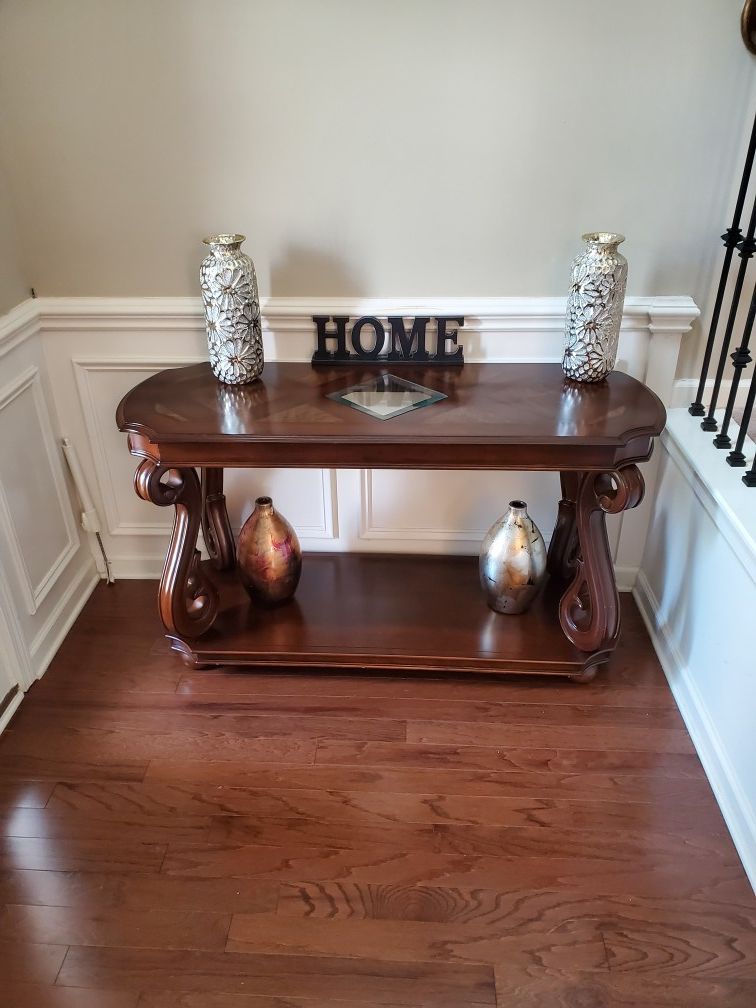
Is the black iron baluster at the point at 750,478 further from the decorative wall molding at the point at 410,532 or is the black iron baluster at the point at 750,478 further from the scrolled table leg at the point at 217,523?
the scrolled table leg at the point at 217,523

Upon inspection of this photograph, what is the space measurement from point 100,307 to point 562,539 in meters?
1.40

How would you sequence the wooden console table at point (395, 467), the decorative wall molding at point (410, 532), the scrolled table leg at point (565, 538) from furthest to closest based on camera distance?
the decorative wall molding at point (410, 532) → the scrolled table leg at point (565, 538) → the wooden console table at point (395, 467)

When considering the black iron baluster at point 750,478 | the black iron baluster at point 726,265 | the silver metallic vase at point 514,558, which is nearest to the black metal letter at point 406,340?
the silver metallic vase at point 514,558

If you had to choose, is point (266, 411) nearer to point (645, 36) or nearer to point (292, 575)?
point (292, 575)

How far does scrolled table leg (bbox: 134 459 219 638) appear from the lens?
1741 millimetres

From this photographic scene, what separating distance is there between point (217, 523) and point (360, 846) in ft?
3.26

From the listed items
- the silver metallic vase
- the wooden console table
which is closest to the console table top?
the wooden console table

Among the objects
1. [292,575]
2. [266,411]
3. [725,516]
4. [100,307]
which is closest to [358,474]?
[292,575]

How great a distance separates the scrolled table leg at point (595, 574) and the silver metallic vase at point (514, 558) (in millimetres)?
99

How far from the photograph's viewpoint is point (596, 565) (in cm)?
184

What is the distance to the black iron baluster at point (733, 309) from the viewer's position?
1686 mm

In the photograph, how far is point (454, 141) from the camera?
5.92ft

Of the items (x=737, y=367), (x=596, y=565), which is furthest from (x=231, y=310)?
(x=737, y=367)

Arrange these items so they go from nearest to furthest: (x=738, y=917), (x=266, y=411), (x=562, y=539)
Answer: (x=738, y=917), (x=266, y=411), (x=562, y=539)
